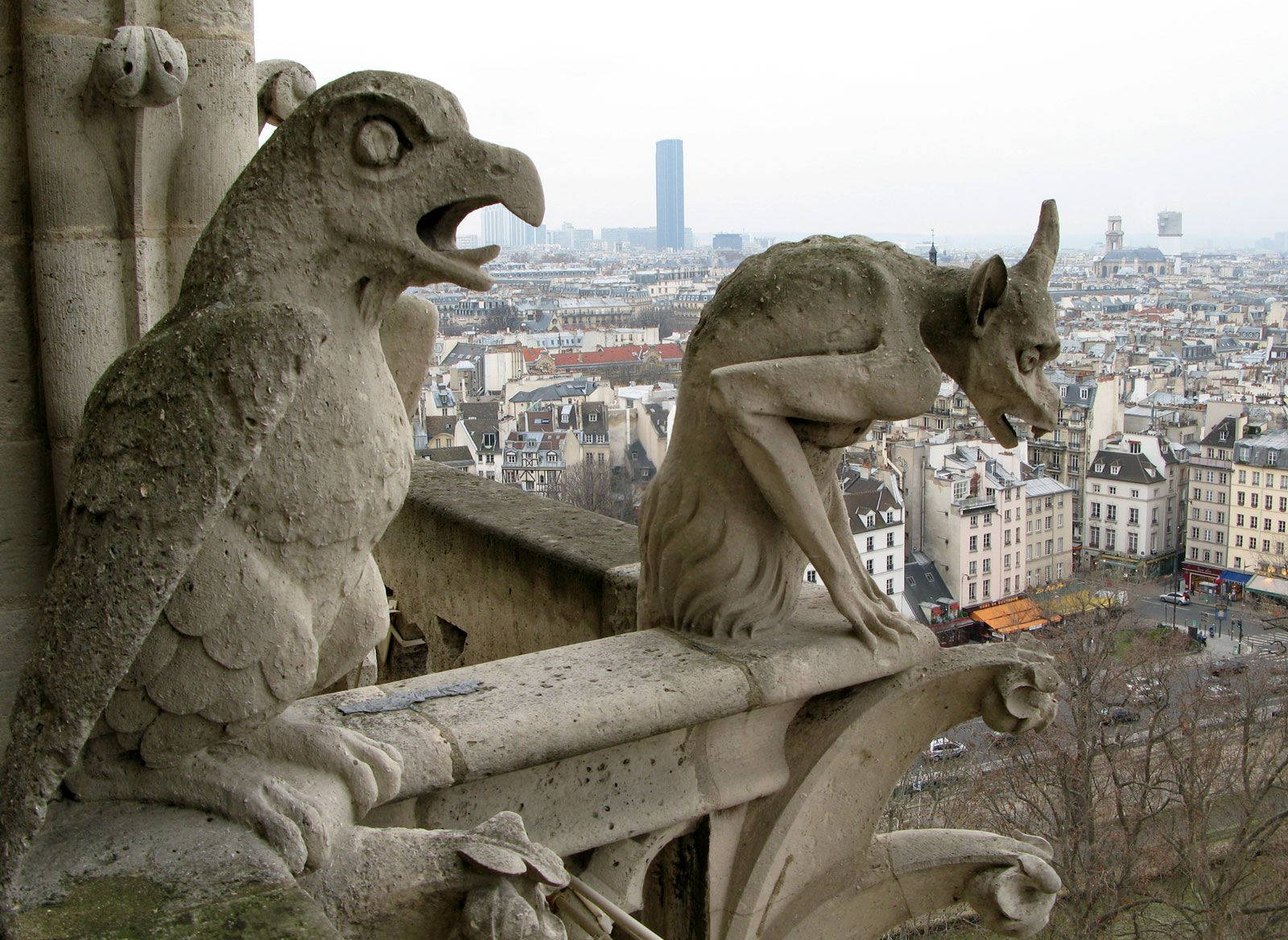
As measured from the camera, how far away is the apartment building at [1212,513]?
129 ft

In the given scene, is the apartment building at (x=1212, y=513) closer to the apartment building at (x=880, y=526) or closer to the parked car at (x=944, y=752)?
the apartment building at (x=880, y=526)

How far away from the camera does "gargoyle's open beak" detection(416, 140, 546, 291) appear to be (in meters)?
1.92

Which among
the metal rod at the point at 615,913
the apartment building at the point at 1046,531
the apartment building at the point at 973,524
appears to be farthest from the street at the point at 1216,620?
the metal rod at the point at 615,913

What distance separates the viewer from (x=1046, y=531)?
129 ft

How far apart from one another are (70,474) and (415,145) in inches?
24.3

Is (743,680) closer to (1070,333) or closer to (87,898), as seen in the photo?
(87,898)

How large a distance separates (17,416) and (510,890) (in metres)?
1.60

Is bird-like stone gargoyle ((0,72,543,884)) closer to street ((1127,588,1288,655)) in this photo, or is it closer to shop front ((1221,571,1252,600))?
street ((1127,588,1288,655))

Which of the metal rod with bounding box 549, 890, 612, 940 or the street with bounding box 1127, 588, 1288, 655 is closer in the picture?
the metal rod with bounding box 549, 890, 612, 940

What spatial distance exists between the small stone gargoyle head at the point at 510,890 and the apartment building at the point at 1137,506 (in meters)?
41.3

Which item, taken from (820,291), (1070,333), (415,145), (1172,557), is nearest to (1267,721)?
(820,291)

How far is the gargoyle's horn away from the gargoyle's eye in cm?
140

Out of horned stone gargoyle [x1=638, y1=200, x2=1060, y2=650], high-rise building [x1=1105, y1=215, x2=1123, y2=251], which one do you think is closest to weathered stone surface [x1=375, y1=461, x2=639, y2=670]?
horned stone gargoyle [x1=638, y1=200, x2=1060, y2=650]

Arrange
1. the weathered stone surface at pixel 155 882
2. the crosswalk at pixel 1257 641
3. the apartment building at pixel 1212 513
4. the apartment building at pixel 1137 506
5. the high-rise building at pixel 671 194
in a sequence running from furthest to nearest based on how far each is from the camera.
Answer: the high-rise building at pixel 671 194 < the apartment building at pixel 1137 506 < the apartment building at pixel 1212 513 < the crosswalk at pixel 1257 641 < the weathered stone surface at pixel 155 882
